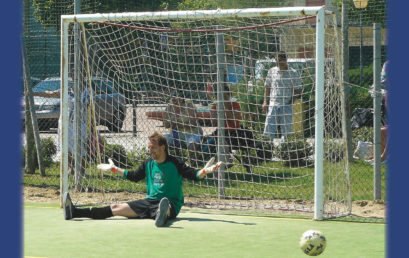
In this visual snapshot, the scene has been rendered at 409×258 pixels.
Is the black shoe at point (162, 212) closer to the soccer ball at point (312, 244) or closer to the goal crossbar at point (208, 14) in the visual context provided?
the soccer ball at point (312, 244)

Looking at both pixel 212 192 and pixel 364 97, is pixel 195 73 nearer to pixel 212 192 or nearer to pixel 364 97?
pixel 212 192

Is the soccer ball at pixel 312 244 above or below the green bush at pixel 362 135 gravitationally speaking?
above

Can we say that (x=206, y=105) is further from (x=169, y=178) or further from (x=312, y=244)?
(x=312, y=244)

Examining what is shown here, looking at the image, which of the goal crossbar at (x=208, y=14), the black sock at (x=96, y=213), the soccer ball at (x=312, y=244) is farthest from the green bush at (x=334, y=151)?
the soccer ball at (x=312, y=244)

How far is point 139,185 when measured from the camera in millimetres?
10852

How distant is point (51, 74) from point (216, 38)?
13.4 ft

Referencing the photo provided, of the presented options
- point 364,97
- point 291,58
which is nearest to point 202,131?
point 291,58

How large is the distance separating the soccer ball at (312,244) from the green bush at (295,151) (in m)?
4.18

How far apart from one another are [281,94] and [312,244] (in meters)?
4.40

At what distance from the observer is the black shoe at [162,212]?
7.32 m

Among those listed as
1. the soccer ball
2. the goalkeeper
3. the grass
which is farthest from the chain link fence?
the soccer ball

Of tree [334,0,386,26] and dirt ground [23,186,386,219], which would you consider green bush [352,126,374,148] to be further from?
dirt ground [23,186,386,219]

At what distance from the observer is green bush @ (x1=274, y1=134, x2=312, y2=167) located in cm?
987

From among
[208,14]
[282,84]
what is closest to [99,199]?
[282,84]
